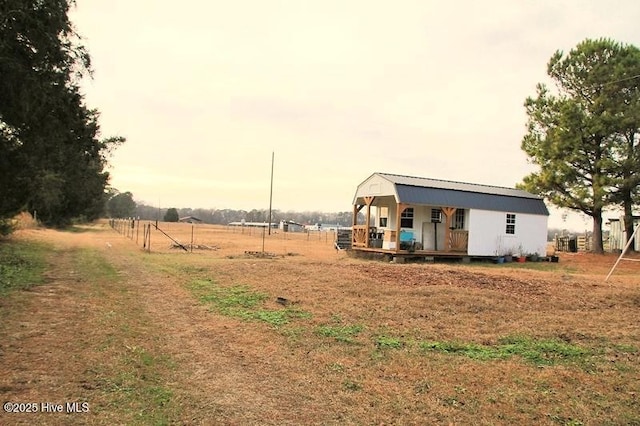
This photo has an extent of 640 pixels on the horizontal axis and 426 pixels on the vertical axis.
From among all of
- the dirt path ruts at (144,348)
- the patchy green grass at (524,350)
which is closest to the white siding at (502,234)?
the patchy green grass at (524,350)

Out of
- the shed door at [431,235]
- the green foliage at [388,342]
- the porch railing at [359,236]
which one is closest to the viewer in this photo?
the green foliage at [388,342]

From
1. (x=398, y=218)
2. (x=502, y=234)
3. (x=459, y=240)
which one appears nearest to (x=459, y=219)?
(x=459, y=240)

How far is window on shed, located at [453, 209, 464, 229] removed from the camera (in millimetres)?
24534

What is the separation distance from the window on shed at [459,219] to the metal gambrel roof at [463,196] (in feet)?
3.68

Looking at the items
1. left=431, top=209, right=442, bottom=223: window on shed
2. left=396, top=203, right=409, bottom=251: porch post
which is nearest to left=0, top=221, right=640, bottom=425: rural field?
left=396, top=203, right=409, bottom=251: porch post

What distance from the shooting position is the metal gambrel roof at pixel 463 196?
22141mm

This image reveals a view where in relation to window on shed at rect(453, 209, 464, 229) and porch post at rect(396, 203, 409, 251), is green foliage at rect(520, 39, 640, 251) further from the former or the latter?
porch post at rect(396, 203, 409, 251)

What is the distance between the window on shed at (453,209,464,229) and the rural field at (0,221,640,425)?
13.0m

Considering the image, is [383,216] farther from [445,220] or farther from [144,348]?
[144,348]

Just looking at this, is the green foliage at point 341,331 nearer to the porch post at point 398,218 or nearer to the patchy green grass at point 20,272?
the patchy green grass at point 20,272

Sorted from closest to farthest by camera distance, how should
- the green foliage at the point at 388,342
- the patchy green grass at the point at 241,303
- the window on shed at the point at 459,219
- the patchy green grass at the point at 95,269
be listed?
the green foliage at the point at 388,342 < the patchy green grass at the point at 241,303 < the patchy green grass at the point at 95,269 < the window on shed at the point at 459,219

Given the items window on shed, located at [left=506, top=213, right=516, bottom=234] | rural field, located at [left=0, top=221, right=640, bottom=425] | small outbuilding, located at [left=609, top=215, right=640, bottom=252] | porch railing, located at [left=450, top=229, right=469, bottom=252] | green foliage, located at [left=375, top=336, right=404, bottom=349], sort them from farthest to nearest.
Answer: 1. small outbuilding, located at [left=609, top=215, right=640, bottom=252]
2. window on shed, located at [left=506, top=213, right=516, bottom=234]
3. porch railing, located at [left=450, top=229, right=469, bottom=252]
4. green foliage, located at [left=375, top=336, right=404, bottom=349]
5. rural field, located at [left=0, top=221, right=640, bottom=425]

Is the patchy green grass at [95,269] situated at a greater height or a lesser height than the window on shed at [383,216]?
lesser

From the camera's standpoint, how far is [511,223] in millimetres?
25219
